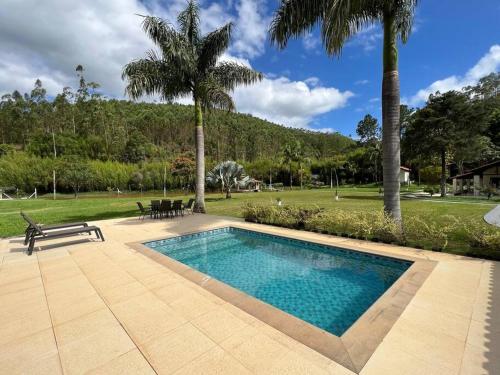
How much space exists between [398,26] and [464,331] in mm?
7620

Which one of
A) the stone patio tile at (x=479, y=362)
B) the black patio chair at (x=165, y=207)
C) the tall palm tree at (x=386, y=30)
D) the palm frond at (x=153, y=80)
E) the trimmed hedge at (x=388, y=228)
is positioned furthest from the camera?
the black patio chair at (x=165, y=207)

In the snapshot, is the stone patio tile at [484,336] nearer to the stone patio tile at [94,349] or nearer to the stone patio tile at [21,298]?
the stone patio tile at [94,349]

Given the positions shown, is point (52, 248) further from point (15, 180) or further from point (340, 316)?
point (15, 180)

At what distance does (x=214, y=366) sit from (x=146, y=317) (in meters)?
1.33

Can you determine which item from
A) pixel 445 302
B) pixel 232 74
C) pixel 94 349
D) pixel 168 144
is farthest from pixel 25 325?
pixel 168 144

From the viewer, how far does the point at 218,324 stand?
2.90 metres

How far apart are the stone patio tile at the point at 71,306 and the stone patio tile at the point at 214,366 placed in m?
1.93

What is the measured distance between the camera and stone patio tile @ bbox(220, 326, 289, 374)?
226 cm

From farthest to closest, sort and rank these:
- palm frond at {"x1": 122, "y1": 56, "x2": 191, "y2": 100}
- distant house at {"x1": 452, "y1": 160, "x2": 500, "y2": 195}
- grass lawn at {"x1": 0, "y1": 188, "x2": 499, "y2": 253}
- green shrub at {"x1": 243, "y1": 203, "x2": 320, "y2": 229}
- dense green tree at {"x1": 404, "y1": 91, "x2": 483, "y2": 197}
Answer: distant house at {"x1": 452, "y1": 160, "x2": 500, "y2": 195} → dense green tree at {"x1": 404, "y1": 91, "x2": 483, "y2": 197} → palm frond at {"x1": 122, "y1": 56, "x2": 191, "y2": 100} → grass lawn at {"x1": 0, "y1": 188, "x2": 499, "y2": 253} → green shrub at {"x1": 243, "y1": 203, "x2": 320, "y2": 229}

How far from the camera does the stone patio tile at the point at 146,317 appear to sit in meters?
2.77

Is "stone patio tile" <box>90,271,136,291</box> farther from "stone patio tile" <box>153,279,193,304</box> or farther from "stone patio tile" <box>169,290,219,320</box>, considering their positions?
"stone patio tile" <box>169,290,219,320</box>

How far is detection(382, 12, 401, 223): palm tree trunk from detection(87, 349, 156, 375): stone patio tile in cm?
670

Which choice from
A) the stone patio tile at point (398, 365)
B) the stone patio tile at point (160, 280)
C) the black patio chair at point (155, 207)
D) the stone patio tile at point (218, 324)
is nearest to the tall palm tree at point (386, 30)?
the stone patio tile at point (398, 365)

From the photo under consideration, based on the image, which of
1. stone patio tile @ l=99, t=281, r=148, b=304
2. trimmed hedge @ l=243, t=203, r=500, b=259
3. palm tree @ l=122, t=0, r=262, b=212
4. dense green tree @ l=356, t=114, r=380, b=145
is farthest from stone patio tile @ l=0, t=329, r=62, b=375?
dense green tree @ l=356, t=114, r=380, b=145
